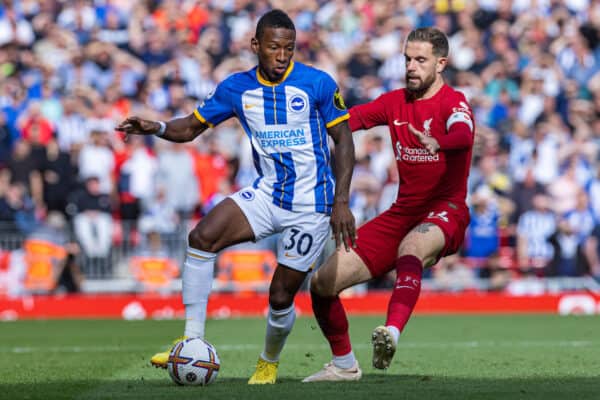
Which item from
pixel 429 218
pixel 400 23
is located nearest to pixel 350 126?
pixel 429 218

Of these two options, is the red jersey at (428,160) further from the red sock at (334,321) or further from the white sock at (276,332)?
the white sock at (276,332)

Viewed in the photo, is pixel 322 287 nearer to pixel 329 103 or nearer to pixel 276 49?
pixel 329 103

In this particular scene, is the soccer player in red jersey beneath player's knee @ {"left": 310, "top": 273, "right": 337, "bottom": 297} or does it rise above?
above

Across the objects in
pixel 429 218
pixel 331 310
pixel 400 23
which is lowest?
pixel 331 310

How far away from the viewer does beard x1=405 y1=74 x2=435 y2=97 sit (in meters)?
8.12

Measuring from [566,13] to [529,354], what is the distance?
40.7ft

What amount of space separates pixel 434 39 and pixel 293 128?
45.6 inches

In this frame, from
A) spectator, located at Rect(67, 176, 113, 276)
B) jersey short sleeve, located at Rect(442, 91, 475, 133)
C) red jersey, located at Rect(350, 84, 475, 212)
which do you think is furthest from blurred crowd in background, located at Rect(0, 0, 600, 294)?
jersey short sleeve, located at Rect(442, 91, 475, 133)

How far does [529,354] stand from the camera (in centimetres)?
1047

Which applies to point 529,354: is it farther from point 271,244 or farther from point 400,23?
point 400,23

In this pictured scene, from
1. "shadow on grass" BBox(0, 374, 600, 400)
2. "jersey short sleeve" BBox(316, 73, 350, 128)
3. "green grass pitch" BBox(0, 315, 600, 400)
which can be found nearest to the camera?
"shadow on grass" BBox(0, 374, 600, 400)

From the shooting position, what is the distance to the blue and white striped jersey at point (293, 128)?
Result: 7949 mm

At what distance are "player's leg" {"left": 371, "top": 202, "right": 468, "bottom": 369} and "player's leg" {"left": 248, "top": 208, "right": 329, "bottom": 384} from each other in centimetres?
62

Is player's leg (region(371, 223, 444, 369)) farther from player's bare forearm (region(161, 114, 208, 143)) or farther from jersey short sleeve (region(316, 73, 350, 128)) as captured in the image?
player's bare forearm (region(161, 114, 208, 143))
